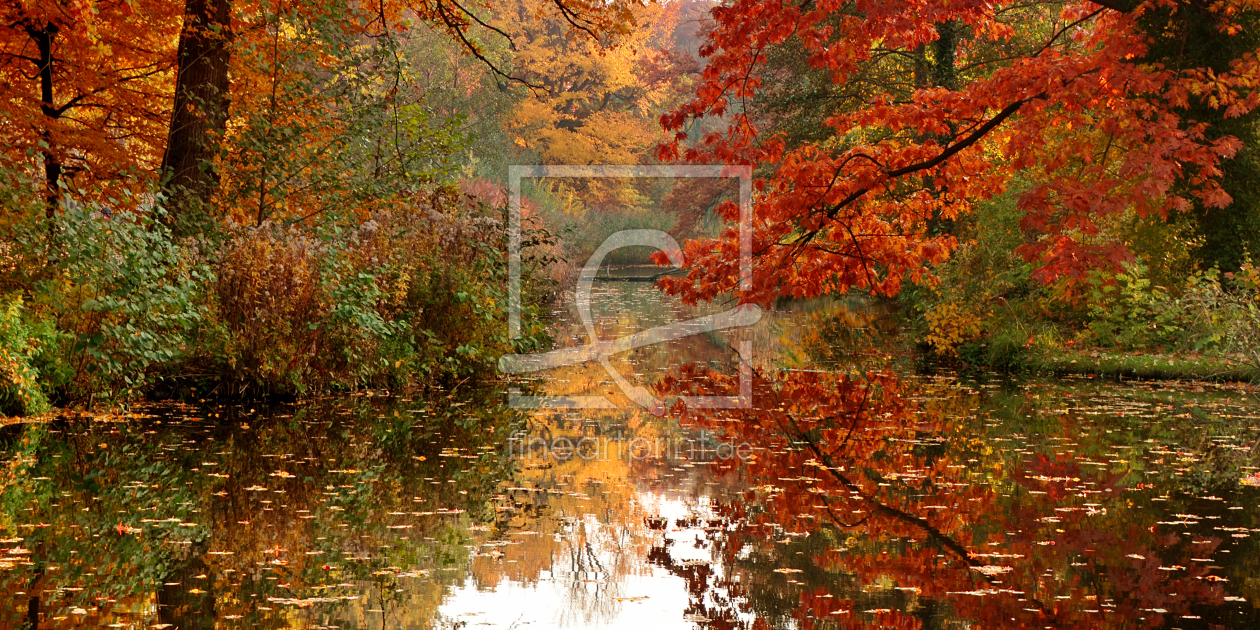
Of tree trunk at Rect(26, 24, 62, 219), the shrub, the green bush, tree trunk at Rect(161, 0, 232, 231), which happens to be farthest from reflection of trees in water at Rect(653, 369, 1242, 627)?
tree trunk at Rect(26, 24, 62, 219)

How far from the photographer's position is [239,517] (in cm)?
582

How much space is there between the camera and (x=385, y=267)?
11.1m

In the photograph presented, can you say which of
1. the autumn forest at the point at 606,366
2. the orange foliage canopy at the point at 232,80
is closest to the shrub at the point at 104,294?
the autumn forest at the point at 606,366

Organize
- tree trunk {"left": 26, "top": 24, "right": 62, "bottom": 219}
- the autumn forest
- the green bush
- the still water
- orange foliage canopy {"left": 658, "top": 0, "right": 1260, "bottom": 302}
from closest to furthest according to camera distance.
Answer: the still water, the autumn forest, the green bush, orange foliage canopy {"left": 658, "top": 0, "right": 1260, "bottom": 302}, tree trunk {"left": 26, "top": 24, "right": 62, "bottom": 219}

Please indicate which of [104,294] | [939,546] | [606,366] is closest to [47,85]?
[104,294]

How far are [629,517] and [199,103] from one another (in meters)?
7.41

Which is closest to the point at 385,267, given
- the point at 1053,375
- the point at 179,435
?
the point at 179,435

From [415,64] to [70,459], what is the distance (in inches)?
1211

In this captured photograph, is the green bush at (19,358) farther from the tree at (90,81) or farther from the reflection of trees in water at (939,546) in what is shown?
the reflection of trees in water at (939,546)

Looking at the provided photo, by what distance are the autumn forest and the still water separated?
0.04 metres

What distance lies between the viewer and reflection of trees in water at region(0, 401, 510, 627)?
4.40 m

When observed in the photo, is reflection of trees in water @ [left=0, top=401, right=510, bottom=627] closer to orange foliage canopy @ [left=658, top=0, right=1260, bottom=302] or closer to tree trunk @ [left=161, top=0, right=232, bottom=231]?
tree trunk @ [left=161, top=0, right=232, bottom=231]

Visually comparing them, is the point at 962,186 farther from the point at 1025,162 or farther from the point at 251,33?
the point at 251,33

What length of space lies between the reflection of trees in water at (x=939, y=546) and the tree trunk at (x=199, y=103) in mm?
6403
